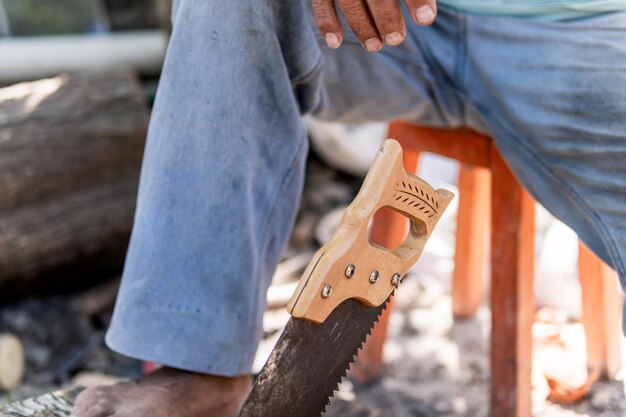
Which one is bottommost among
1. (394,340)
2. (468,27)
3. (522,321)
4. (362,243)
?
(394,340)

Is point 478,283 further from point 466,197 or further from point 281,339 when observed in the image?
point 281,339

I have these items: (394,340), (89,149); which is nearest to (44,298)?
(89,149)

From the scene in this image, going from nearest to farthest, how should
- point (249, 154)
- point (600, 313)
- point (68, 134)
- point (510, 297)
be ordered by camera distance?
point (249, 154) < point (510, 297) < point (600, 313) < point (68, 134)

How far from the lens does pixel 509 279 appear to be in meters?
1.69

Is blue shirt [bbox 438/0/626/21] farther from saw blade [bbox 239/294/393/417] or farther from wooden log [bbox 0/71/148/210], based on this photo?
wooden log [bbox 0/71/148/210]

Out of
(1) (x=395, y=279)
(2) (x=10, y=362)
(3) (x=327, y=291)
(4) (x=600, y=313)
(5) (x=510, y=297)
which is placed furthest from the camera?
(2) (x=10, y=362)

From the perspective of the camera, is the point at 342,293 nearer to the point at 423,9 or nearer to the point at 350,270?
the point at 350,270

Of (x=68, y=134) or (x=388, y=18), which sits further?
(x=68, y=134)

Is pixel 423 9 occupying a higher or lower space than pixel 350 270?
higher

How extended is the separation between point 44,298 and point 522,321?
1613 millimetres

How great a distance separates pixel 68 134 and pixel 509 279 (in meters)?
1.55

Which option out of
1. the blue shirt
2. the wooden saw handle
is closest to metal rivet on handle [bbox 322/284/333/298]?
the wooden saw handle

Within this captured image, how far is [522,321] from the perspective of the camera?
1.68 m

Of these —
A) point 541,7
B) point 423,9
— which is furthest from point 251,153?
point 541,7
